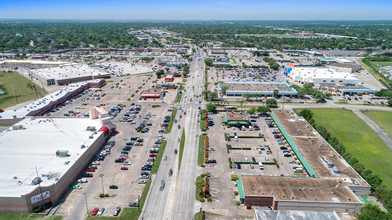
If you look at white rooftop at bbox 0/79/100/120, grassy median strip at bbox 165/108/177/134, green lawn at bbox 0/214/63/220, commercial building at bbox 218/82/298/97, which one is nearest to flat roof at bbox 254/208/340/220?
green lawn at bbox 0/214/63/220

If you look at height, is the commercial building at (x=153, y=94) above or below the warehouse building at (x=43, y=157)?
above

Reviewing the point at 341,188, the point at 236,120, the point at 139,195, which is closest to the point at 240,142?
the point at 236,120

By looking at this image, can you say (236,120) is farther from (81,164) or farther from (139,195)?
Result: (81,164)

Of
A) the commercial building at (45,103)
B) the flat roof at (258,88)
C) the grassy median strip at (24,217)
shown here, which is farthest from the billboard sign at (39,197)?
the flat roof at (258,88)

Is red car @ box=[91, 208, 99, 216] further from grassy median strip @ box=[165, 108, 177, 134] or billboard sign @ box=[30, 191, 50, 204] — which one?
grassy median strip @ box=[165, 108, 177, 134]

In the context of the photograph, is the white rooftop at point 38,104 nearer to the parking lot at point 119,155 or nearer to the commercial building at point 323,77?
the parking lot at point 119,155

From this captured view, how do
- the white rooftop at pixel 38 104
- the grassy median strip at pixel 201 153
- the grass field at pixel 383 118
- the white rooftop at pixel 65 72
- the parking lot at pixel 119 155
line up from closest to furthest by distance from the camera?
the parking lot at pixel 119 155, the grassy median strip at pixel 201 153, the white rooftop at pixel 38 104, the grass field at pixel 383 118, the white rooftop at pixel 65 72
